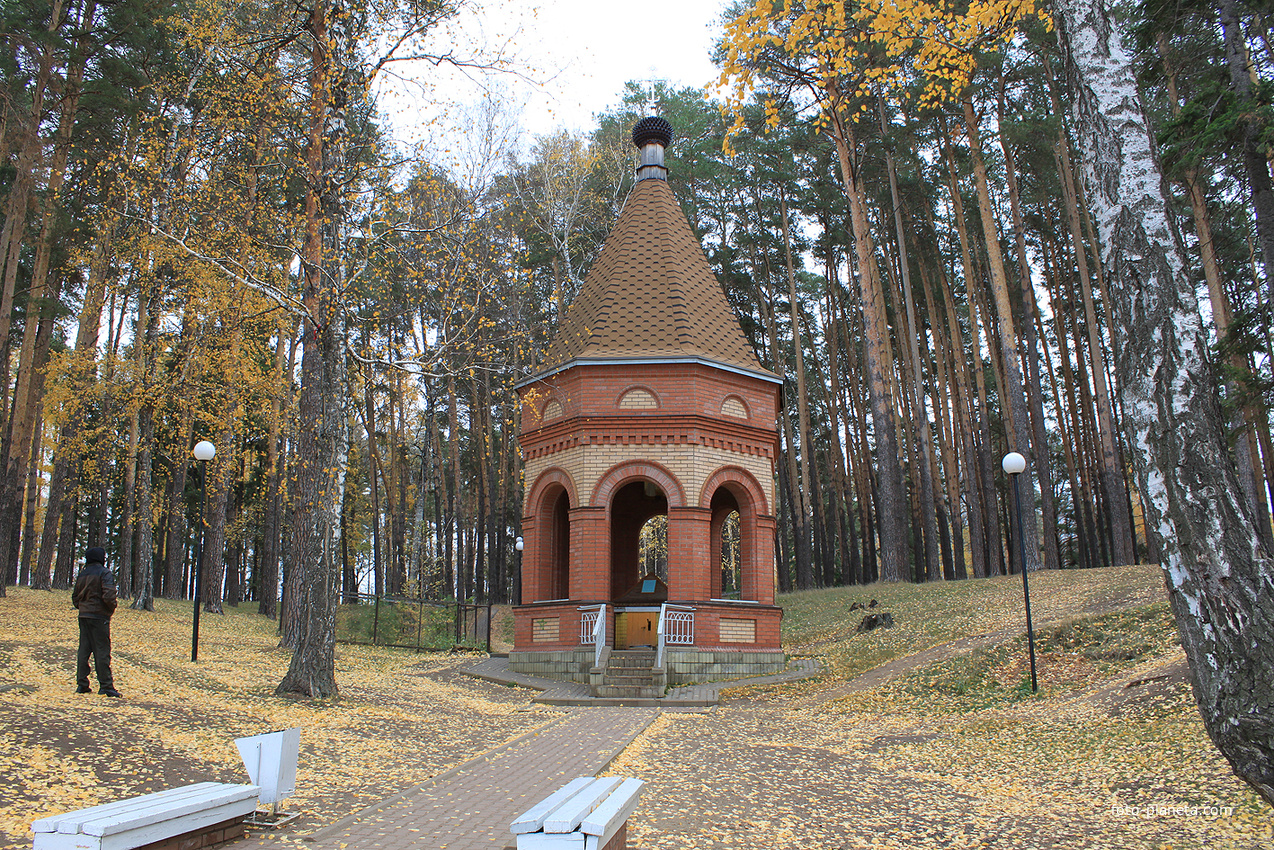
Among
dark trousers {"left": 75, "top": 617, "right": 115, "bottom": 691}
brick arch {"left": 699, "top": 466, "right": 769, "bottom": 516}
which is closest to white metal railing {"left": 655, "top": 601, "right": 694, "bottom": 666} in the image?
brick arch {"left": 699, "top": 466, "right": 769, "bottom": 516}

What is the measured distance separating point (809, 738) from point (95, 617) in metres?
7.66

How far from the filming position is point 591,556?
45.6ft

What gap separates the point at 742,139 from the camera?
2052 centimetres

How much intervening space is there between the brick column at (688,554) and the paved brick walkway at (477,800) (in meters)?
5.22

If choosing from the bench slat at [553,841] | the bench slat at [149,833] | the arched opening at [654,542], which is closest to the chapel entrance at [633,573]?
the bench slat at [149,833]

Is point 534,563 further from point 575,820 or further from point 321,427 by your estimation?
point 575,820

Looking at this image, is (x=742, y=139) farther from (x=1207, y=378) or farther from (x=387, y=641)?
(x=1207, y=378)

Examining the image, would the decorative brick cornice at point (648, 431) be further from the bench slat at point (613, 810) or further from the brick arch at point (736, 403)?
the bench slat at point (613, 810)

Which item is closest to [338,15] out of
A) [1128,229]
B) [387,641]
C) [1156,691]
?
[1128,229]

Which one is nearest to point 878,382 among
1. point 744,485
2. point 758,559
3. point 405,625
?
point 744,485

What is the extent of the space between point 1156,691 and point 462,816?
22.5ft

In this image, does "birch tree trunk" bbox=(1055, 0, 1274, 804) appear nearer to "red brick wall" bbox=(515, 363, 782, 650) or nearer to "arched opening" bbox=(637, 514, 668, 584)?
"red brick wall" bbox=(515, 363, 782, 650)

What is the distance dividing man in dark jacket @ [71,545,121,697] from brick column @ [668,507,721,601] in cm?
825

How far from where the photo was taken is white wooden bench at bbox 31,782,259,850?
3150 mm
